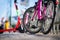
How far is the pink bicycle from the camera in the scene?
5.09 m

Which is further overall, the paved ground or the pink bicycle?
the pink bicycle

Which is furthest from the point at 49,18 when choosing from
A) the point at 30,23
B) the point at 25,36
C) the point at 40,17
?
the point at 25,36

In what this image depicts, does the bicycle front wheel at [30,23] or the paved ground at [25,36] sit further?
the bicycle front wheel at [30,23]

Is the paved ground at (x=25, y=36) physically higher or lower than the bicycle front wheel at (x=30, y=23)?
lower

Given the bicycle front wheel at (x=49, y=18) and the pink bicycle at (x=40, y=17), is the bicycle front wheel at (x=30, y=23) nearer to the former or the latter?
the pink bicycle at (x=40, y=17)

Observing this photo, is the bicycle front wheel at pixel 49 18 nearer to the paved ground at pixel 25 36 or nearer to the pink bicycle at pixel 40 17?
the pink bicycle at pixel 40 17

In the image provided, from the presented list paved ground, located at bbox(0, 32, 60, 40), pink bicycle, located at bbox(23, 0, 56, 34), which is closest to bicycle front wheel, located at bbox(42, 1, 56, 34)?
pink bicycle, located at bbox(23, 0, 56, 34)

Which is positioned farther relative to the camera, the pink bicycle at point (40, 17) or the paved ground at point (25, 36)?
the pink bicycle at point (40, 17)

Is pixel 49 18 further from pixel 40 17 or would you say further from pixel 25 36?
pixel 25 36

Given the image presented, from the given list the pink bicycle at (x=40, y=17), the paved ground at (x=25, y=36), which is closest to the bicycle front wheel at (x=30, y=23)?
the pink bicycle at (x=40, y=17)

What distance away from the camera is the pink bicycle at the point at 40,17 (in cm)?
509

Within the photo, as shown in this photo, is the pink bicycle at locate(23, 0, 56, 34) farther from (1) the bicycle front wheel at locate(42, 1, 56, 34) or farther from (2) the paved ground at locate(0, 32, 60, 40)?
(2) the paved ground at locate(0, 32, 60, 40)

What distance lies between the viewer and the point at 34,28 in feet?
17.0

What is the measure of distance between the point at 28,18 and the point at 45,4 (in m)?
0.49
